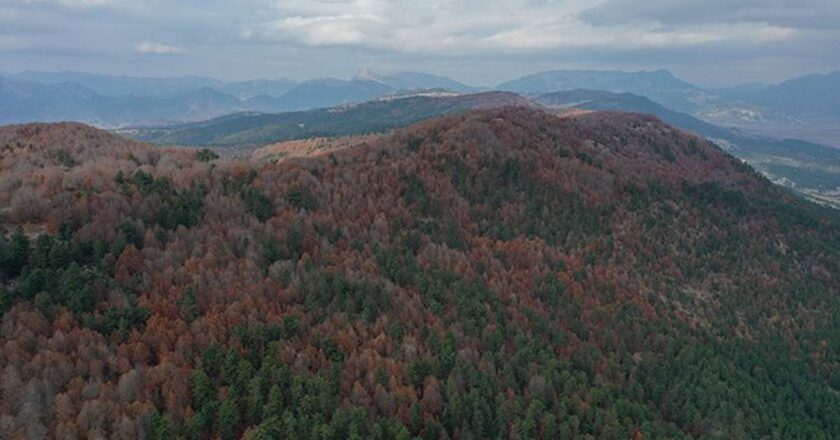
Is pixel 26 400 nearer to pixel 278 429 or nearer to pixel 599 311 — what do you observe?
pixel 278 429

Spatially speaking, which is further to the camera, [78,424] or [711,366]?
[711,366]

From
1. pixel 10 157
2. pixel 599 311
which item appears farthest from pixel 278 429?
pixel 10 157

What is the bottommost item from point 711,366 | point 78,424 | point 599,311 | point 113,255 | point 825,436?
point 825,436

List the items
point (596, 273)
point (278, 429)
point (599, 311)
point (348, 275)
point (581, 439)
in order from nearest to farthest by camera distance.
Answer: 1. point (278, 429)
2. point (581, 439)
3. point (348, 275)
4. point (599, 311)
5. point (596, 273)

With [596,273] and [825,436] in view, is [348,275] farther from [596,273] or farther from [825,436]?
[825,436]

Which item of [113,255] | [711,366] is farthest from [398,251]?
[711,366]

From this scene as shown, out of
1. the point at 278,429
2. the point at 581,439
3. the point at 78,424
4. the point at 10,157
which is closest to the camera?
the point at 78,424

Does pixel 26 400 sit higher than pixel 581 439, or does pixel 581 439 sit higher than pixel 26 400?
pixel 26 400
